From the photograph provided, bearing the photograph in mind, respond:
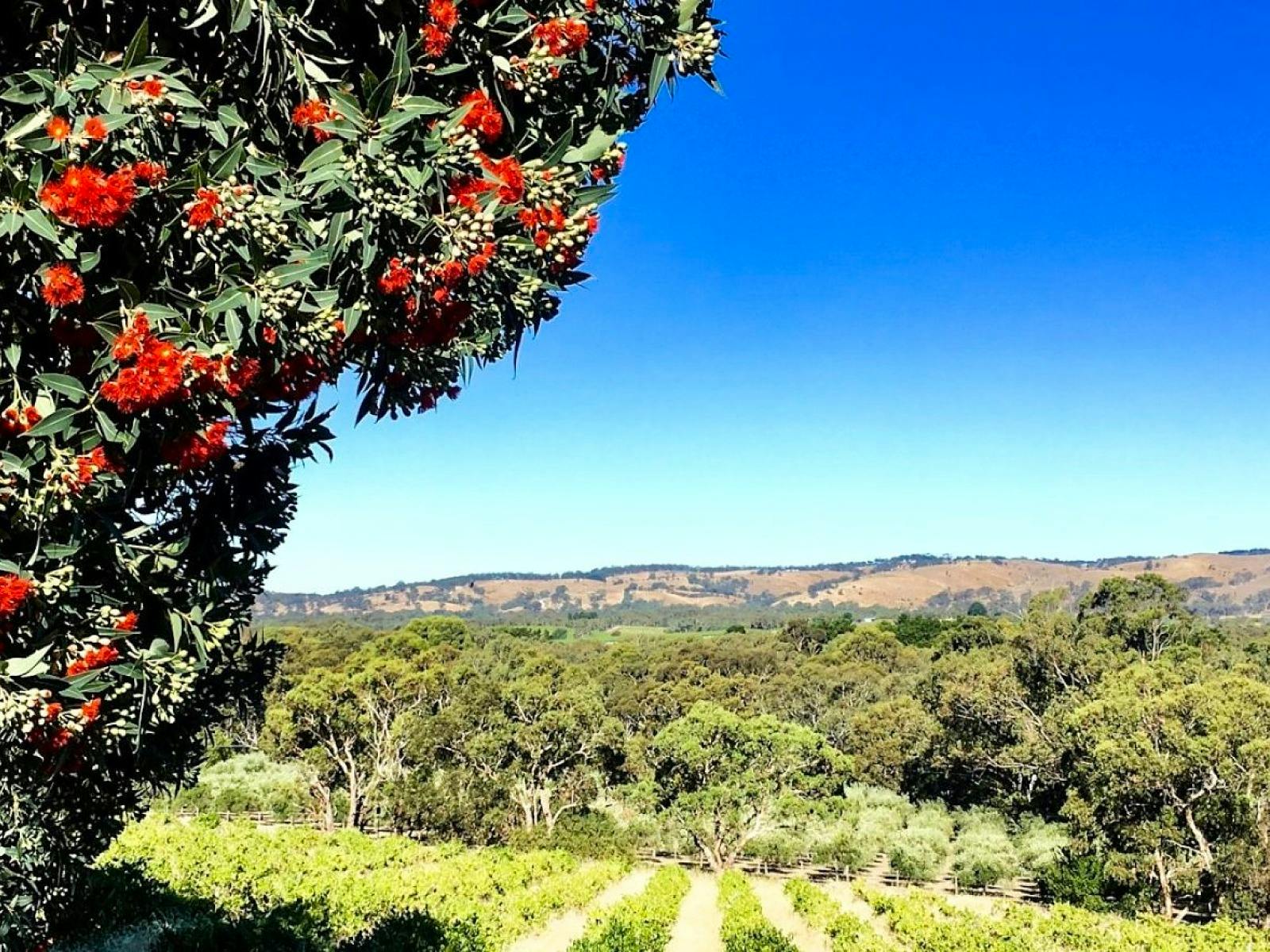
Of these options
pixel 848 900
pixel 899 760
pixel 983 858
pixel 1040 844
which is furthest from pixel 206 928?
pixel 899 760

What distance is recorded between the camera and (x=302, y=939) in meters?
10.5

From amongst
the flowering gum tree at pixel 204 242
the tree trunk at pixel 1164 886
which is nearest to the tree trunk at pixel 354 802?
the tree trunk at pixel 1164 886

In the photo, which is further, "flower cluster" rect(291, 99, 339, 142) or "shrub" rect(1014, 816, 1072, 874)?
"shrub" rect(1014, 816, 1072, 874)

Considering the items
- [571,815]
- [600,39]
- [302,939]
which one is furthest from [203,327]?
[571,815]

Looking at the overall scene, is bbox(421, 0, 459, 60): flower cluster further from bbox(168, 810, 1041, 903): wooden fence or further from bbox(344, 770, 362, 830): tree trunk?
bbox(344, 770, 362, 830): tree trunk

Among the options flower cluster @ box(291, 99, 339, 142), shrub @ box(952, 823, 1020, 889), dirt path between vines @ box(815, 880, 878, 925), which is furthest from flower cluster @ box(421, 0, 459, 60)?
shrub @ box(952, 823, 1020, 889)

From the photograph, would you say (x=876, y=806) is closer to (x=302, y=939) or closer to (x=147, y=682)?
(x=302, y=939)

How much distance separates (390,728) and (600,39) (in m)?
30.8

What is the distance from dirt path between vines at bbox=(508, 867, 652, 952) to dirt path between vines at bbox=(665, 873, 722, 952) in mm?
1467

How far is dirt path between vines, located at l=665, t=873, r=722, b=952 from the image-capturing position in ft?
51.7

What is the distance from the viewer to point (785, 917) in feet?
61.5

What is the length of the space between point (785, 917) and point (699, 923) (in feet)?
7.24

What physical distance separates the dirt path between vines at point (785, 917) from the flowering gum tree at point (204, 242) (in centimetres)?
1364

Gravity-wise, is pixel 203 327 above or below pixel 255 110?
below
